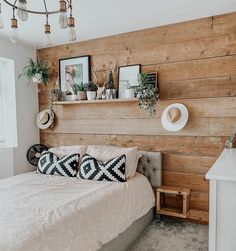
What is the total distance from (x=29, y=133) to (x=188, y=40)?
8.61 ft

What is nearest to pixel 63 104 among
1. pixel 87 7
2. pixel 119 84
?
pixel 119 84

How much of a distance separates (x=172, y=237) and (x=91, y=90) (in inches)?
79.8

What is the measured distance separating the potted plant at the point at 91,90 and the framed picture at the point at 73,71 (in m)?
0.18

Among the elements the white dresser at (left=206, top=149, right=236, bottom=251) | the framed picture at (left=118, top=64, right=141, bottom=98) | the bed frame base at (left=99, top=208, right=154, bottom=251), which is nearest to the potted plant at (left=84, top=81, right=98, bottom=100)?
the framed picture at (left=118, top=64, right=141, bottom=98)

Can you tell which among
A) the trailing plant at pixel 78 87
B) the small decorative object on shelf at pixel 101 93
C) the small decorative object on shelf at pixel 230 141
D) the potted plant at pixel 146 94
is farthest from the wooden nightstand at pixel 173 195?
the trailing plant at pixel 78 87

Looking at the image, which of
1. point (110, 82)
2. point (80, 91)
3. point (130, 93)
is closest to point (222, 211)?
point (130, 93)

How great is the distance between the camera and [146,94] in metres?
2.79

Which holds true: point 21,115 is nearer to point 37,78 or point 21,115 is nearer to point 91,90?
point 37,78

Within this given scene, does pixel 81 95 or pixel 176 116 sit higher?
pixel 81 95

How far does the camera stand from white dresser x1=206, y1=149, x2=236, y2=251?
1.51 meters

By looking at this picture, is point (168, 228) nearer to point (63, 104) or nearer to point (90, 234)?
point (90, 234)

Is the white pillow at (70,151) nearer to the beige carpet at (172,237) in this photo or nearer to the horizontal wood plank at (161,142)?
the horizontal wood plank at (161,142)

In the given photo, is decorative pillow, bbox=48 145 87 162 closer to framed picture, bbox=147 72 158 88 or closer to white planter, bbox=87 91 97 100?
white planter, bbox=87 91 97 100

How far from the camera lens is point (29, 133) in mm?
3754
